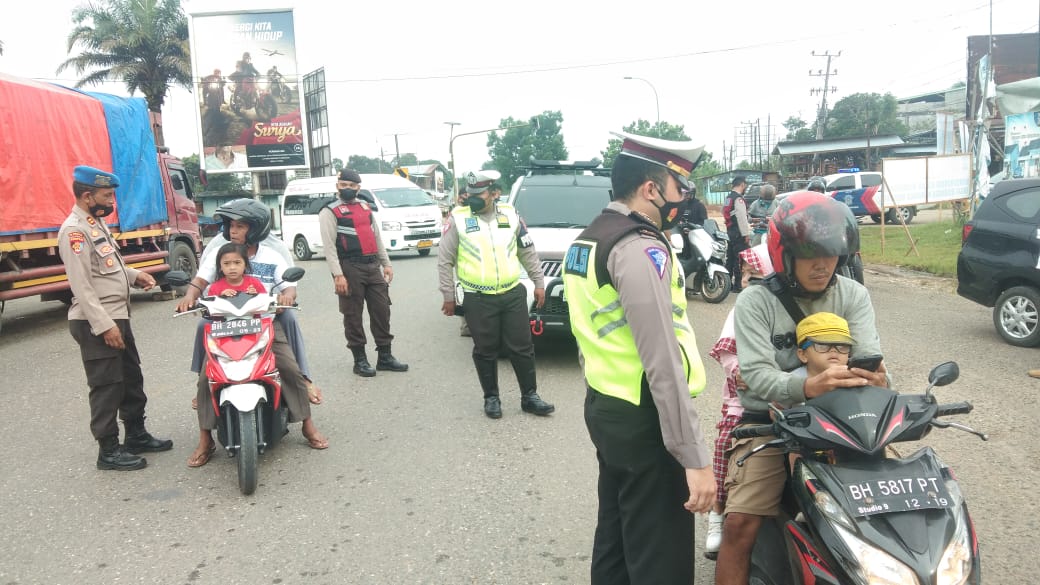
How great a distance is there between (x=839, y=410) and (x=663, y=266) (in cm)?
68

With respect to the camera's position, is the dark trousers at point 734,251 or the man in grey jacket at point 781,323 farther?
the dark trousers at point 734,251

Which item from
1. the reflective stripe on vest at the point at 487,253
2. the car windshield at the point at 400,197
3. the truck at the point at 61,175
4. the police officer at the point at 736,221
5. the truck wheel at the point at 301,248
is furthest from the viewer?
the truck wheel at the point at 301,248

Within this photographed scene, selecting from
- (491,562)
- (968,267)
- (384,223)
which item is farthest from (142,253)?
(968,267)

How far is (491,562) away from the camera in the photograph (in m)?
3.39

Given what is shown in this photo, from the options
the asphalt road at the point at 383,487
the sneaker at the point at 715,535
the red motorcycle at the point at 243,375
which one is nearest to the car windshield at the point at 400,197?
the asphalt road at the point at 383,487

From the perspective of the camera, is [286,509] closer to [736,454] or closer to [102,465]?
[102,465]

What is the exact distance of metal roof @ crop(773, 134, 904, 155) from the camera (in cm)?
4387

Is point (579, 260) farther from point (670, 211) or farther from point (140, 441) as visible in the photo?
point (140, 441)

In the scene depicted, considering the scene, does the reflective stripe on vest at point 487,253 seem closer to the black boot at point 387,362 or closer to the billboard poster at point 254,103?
the black boot at point 387,362

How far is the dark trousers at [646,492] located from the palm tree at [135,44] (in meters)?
33.5

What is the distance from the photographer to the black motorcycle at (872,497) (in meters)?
1.99

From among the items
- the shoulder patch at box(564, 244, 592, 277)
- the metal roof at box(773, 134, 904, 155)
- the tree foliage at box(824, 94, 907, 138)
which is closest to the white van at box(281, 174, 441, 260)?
the shoulder patch at box(564, 244, 592, 277)

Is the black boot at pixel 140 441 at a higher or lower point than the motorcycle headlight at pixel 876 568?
lower

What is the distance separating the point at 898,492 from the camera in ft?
6.87
